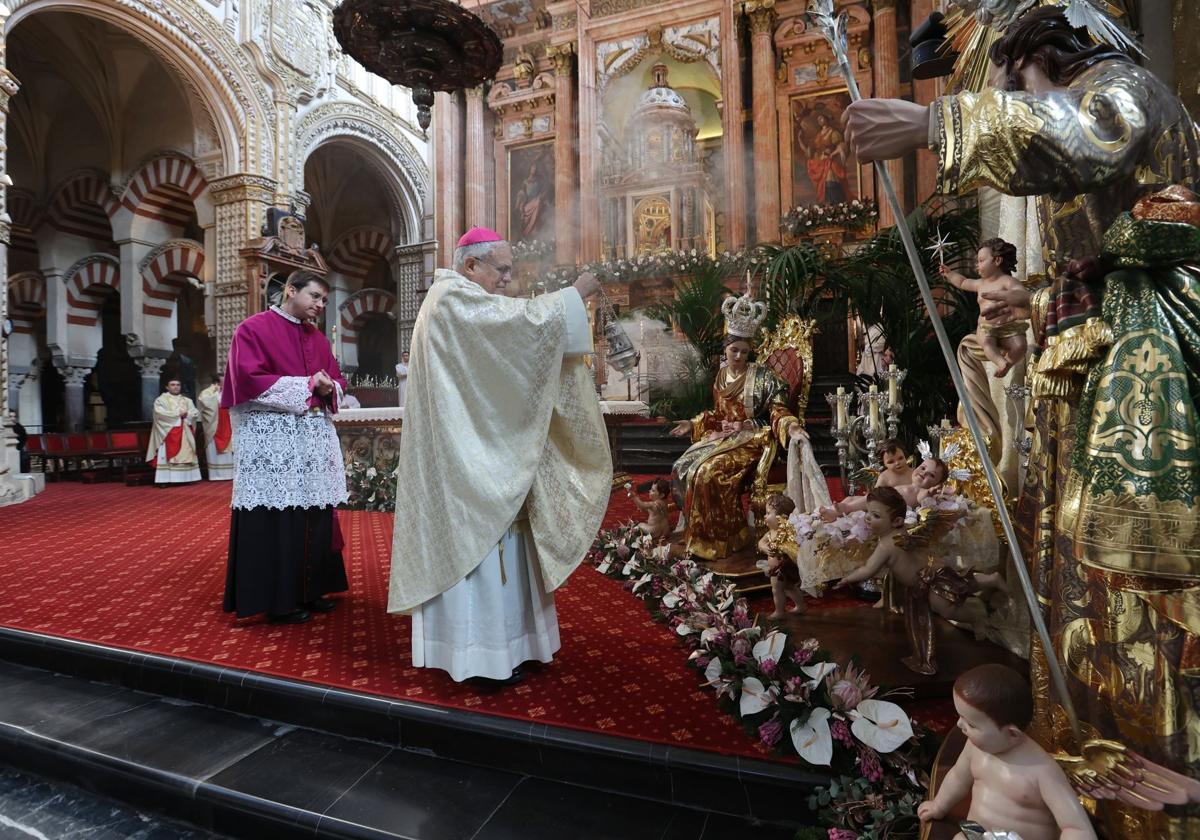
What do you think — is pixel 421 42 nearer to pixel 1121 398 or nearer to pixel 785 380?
pixel 785 380

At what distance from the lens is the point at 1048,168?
3.50 ft

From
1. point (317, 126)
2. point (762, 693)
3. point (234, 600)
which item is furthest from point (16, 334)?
point (762, 693)

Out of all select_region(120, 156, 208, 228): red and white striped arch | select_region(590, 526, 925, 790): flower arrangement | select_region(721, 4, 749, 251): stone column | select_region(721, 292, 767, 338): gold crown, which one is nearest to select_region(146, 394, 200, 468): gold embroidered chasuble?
select_region(120, 156, 208, 228): red and white striped arch

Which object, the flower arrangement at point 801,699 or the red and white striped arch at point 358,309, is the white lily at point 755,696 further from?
the red and white striped arch at point 358,309

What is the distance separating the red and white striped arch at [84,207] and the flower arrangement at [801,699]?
14.7 meters

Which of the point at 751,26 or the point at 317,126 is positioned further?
the point at 317,126

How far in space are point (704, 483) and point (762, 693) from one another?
5.63 feet

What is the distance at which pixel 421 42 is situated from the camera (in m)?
5.75

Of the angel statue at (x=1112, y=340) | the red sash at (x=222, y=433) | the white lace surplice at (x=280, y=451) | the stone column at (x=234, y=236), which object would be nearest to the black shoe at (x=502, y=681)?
the white lace surplice at (x=280, y=451)

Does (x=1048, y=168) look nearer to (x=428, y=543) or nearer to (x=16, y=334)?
(x=428, y=543)

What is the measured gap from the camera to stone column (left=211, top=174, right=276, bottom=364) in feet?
36.2

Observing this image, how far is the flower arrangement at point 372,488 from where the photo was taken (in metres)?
6.89

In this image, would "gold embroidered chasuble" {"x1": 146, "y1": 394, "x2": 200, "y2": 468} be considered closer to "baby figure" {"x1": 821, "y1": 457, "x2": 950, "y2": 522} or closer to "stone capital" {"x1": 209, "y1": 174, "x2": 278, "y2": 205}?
"stone capital" {"x1": 209, "y1": 174, "x2": 278, "y2": 205}

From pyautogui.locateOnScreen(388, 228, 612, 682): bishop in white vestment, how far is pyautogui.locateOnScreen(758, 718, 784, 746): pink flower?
2.83 feet
